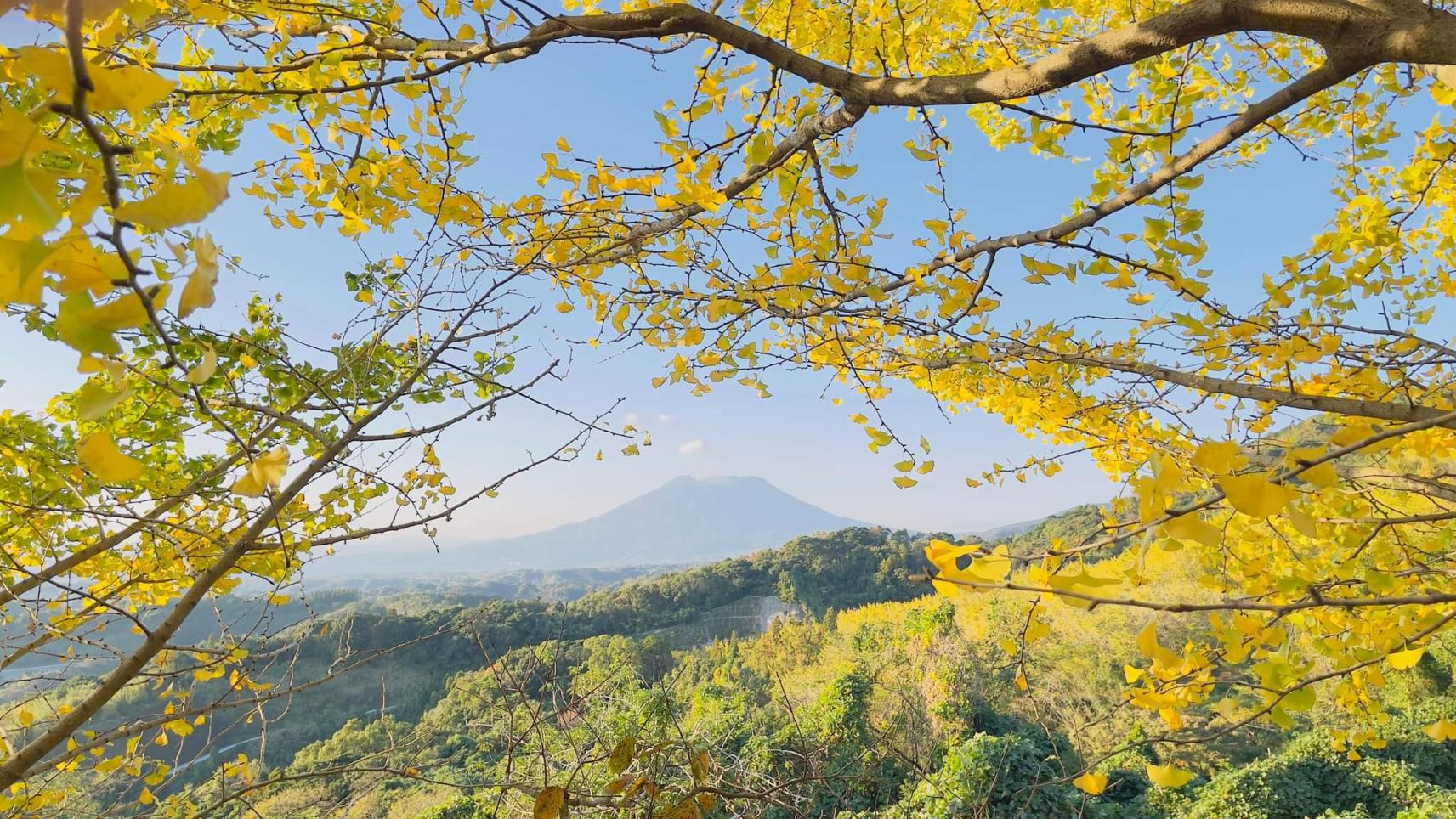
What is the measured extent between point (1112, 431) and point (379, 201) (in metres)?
3.24

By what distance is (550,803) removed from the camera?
1.05m

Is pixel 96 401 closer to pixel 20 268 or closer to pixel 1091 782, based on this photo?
pixel 20 268

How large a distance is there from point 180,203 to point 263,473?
0.38 m

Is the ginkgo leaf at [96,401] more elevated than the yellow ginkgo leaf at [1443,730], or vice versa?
the ginkgo leaf at [96,401]

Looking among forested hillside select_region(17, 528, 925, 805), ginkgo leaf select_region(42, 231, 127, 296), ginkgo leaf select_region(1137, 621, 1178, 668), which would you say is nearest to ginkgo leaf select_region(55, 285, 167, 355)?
ginkgo leaf select_region(42, 231, 127, 296)

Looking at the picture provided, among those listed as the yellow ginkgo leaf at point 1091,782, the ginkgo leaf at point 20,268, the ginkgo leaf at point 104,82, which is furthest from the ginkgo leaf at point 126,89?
the yellow ginkgo leaf at point 1091,782

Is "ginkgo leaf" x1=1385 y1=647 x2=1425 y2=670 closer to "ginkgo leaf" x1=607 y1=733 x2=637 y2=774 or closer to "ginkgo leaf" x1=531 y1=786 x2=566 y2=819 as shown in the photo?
"ginkgo leaf" x1=607 y1=733 x2=637 y2=774

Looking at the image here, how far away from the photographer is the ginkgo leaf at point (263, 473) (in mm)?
682

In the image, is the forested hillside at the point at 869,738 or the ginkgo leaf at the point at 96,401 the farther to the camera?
the forested hillside at the point at 869,738

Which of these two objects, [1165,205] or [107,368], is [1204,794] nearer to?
[1165,205]

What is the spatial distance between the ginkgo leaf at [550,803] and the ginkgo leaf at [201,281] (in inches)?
35.7

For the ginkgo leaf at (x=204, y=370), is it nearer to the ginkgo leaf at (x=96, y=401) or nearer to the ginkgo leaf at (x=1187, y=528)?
the ginkgo leaf at (x=96, y=401)

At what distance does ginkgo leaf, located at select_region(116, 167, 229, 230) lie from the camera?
0.40 metres

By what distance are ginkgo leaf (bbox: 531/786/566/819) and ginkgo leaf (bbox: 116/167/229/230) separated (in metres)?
0.96
